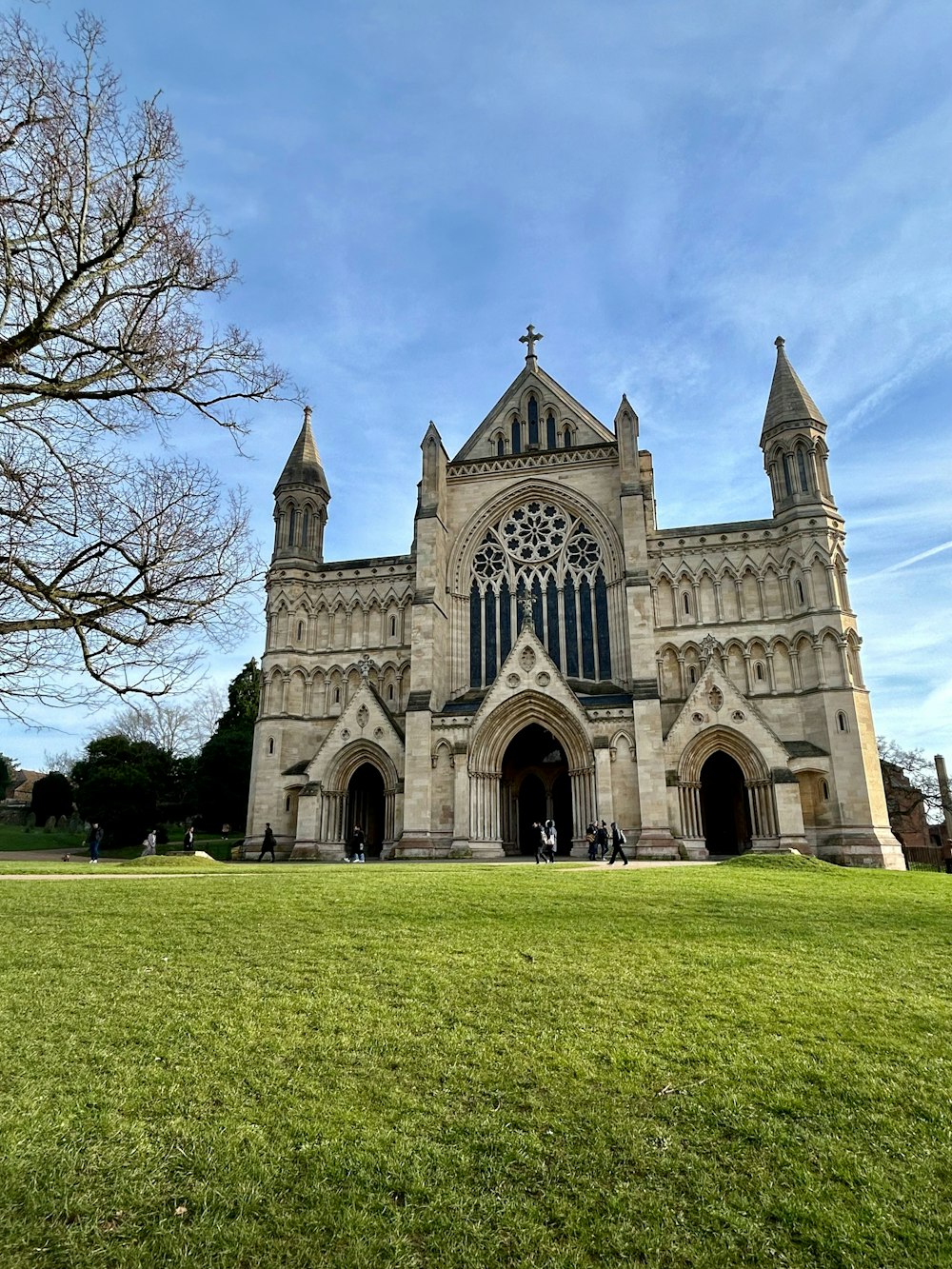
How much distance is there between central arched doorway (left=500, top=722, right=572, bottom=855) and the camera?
32.2 m

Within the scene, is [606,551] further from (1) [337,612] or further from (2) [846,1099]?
(2) [846,1099]

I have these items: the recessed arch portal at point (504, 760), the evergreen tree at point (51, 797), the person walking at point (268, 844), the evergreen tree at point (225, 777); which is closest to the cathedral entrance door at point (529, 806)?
the recessed arch portal at point (504, 760)

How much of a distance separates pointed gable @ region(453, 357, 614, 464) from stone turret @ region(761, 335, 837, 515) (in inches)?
293

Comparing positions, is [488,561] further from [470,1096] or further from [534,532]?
[470,1096]

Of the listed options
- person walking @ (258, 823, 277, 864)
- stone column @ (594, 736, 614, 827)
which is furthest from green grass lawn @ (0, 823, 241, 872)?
stone column @ (594, 736, 614, 827)

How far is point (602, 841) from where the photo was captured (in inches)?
1008

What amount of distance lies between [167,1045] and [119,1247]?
8.02 ft

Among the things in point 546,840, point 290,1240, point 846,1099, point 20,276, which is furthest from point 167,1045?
point 546,840

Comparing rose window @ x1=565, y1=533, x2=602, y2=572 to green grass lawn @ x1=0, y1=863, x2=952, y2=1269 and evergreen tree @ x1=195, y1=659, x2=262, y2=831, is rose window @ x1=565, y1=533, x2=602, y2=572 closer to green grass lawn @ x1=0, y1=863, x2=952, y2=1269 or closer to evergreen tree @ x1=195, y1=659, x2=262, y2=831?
evergreen tree @ x1=195, y1=659, x2=262, y2=831

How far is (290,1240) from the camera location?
13.3 ft

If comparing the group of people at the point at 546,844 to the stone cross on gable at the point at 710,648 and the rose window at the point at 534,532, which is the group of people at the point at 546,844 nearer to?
the stone cross on gable at the point at 710,648

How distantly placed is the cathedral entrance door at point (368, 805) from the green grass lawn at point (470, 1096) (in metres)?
24.3

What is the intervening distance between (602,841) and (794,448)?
19144 millimetres

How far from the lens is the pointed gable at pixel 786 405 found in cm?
3356
